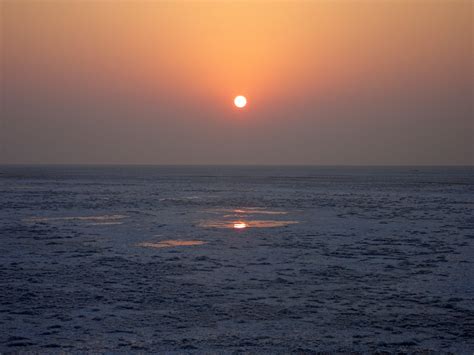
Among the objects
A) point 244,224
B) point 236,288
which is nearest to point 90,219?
point 244,224

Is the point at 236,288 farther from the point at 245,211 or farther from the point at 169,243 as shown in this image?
the point at 245,211

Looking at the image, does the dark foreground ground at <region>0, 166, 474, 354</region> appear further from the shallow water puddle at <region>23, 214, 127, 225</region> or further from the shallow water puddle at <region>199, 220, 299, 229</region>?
the shallow water puddle at <region>23, 214, 127, 225</region>

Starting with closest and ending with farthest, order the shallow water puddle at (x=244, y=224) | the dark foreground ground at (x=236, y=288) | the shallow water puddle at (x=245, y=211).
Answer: the dark foreground ground at (x=236, y=288), the shallow water puddle at (x=244, y=224), the shallow water puddle at (x=245, y=211)

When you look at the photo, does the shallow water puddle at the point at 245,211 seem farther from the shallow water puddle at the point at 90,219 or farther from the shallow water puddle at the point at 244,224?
the shallow water puddle at the point at 90,219

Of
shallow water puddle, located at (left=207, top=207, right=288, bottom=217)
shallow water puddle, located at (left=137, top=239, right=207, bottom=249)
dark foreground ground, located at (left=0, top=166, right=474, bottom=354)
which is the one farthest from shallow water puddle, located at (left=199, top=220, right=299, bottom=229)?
shallow water puddle, located at (left=137, top=239, right=207, bottom=249)

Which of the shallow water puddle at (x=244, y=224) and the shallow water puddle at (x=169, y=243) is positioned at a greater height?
the shallow water puddle at (x=244, y=224)

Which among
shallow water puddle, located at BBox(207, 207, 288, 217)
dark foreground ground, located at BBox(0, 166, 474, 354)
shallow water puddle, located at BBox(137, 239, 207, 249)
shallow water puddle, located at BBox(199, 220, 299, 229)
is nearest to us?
dark foreground ground, located at BBox(0, 166, 474, 354)

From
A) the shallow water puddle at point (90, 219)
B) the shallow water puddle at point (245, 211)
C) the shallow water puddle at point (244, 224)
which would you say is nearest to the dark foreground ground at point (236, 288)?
the shallow water puddle at point (244, 224)

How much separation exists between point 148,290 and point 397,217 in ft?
49.0

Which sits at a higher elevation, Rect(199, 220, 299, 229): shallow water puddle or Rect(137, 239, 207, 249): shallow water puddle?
Rect(199, 220, 299, 229): shallow water puddle

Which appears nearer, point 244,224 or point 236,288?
point 236,288

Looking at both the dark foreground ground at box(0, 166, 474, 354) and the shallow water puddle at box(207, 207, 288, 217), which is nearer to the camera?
the dark foreground ground at box(0, 166, 474, 354)

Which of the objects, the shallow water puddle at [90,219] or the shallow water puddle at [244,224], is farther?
the shallow water puddle at [90,219]

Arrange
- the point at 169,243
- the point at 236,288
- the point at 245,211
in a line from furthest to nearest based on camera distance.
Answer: the point at 245,211
the point at 169,243
the point at 236,288
